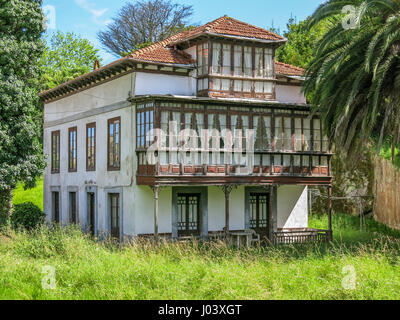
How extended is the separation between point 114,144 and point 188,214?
165 inches

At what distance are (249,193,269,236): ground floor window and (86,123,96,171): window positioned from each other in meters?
7.14

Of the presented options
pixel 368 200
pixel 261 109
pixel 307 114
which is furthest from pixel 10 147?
pixel 368 200

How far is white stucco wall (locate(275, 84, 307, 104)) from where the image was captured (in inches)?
1024

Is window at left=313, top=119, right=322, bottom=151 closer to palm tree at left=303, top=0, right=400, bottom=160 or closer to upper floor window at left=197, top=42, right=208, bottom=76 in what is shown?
palm tree at left=303, top=0, right=400, bottom=160

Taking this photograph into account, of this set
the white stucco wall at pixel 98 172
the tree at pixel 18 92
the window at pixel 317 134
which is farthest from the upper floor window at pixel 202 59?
the tree at pixel 18 92

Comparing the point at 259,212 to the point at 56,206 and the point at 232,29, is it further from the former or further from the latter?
the point at 56,206

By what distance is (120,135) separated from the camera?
24000mm

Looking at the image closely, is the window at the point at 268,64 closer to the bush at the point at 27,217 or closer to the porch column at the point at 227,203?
the porch column at the point at 227,203

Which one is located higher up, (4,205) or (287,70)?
(287,70)

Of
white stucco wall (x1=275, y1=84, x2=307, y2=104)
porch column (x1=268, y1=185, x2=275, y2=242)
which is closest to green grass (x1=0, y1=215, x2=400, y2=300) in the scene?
porch column (x1=268, y1=185, x2=275, y2=242)

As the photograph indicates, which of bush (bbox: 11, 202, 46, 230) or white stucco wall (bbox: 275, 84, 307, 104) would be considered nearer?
white stucco wall (bbox: 275, 84, 307, 104)

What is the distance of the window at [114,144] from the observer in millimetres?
24234

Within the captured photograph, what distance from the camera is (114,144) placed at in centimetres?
2461

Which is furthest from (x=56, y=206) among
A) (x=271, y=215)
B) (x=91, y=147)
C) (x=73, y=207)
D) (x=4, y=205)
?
(x=271, y=215)
